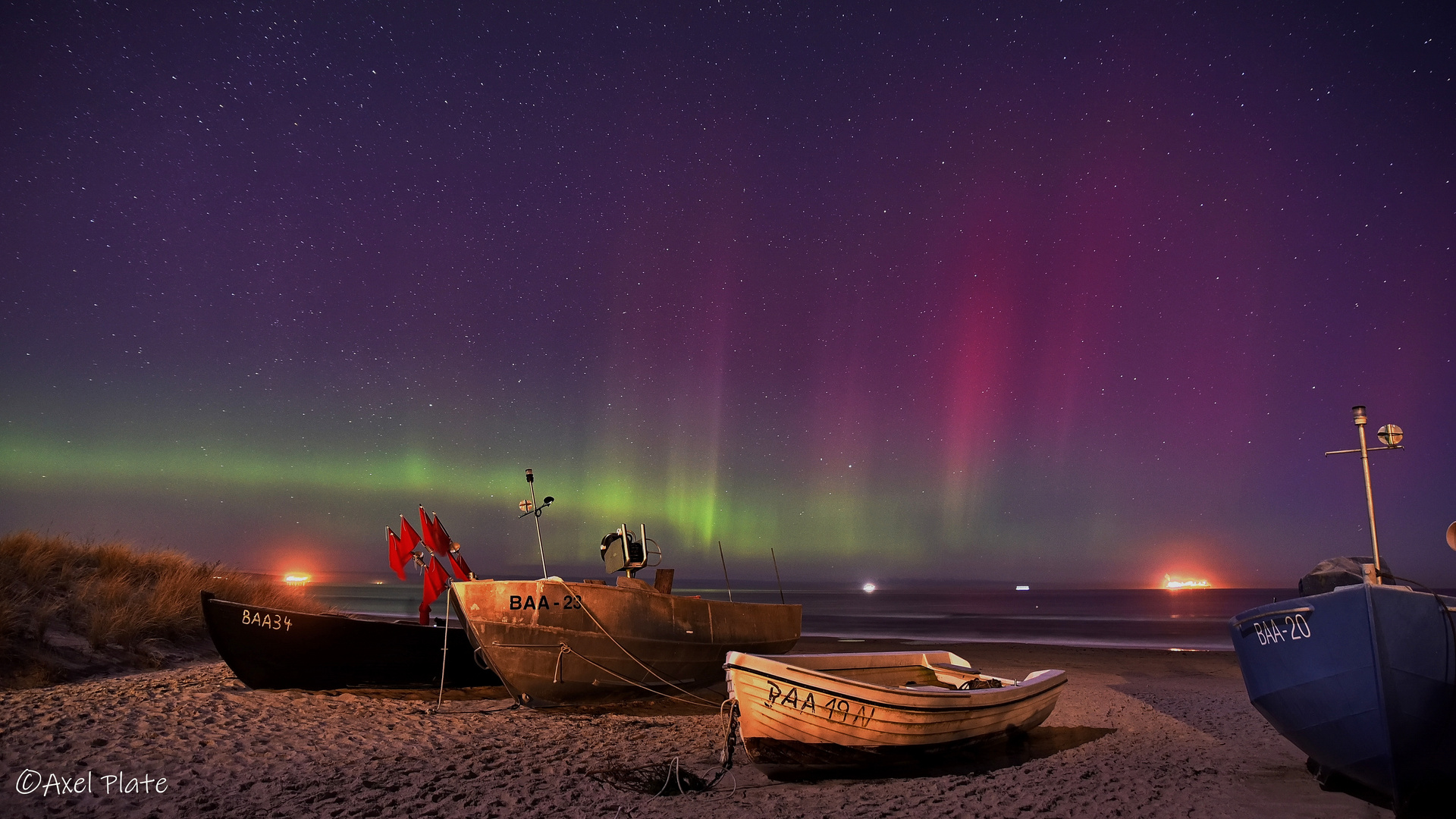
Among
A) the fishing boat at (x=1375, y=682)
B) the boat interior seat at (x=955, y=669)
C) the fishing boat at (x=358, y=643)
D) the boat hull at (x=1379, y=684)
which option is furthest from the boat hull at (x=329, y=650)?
the boat hull at (x=1379, y=684)

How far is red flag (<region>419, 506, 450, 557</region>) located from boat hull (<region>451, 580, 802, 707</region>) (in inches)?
50.4

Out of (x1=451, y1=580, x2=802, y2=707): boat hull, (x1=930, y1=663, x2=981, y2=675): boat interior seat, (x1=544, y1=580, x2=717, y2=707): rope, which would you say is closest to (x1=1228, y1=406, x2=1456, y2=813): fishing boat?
(x1=930, y1=663, x2=981, y2=675): boat interior seat

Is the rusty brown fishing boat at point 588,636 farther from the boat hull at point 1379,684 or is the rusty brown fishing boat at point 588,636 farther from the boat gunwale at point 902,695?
the boat hull at point 1379,684

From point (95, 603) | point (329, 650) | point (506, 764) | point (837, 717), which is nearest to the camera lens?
point (837, 717)

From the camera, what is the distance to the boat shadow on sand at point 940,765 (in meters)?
9.62

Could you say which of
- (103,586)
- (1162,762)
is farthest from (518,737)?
(103,586)

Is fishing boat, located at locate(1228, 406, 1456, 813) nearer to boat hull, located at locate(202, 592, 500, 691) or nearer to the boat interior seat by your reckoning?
the boat interior seat

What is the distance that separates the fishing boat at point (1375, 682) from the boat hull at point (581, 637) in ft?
30.9

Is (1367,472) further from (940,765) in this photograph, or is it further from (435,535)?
(435,535)

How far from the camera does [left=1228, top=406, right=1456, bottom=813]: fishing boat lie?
745 centimetres

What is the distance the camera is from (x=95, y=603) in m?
16.0

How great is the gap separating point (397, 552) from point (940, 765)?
1061 centimetres

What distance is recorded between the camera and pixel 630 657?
13.8 m

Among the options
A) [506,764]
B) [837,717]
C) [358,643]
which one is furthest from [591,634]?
[837,717]
